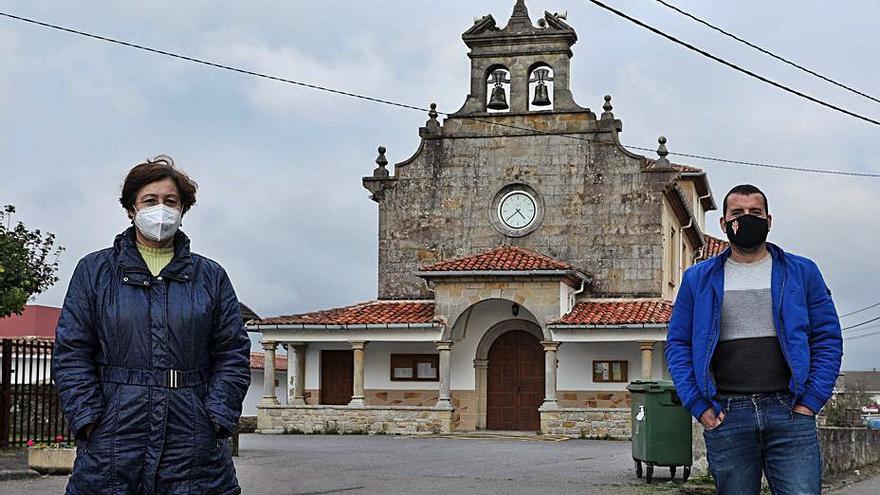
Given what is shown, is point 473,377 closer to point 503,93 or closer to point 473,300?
A: point 473,300

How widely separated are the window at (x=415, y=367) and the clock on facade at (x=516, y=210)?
3803 mm

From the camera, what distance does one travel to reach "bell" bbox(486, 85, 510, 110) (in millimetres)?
32375

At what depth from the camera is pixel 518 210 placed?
32.5 m

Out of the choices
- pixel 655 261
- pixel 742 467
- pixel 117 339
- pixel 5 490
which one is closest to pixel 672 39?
pixel 5 490

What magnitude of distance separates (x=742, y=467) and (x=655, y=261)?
25.5 metres

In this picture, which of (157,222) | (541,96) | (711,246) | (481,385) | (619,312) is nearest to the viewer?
(157,222)

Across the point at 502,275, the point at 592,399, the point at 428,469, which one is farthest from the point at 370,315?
the point at 428,469

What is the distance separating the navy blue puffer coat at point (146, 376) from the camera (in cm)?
521

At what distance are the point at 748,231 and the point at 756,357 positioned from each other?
2.02 feet

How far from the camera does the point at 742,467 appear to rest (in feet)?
20.1

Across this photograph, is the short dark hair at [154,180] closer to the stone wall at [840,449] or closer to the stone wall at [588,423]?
the stone wall at [840,449]

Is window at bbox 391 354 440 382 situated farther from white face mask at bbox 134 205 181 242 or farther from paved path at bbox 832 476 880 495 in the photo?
white face mask at bbox 134 205 181 242

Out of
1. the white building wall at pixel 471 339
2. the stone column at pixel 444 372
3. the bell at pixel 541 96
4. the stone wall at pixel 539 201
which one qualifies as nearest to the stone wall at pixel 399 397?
the white building wall at pixel 471 339

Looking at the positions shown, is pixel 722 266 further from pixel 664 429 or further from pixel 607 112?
pixel 607 112
